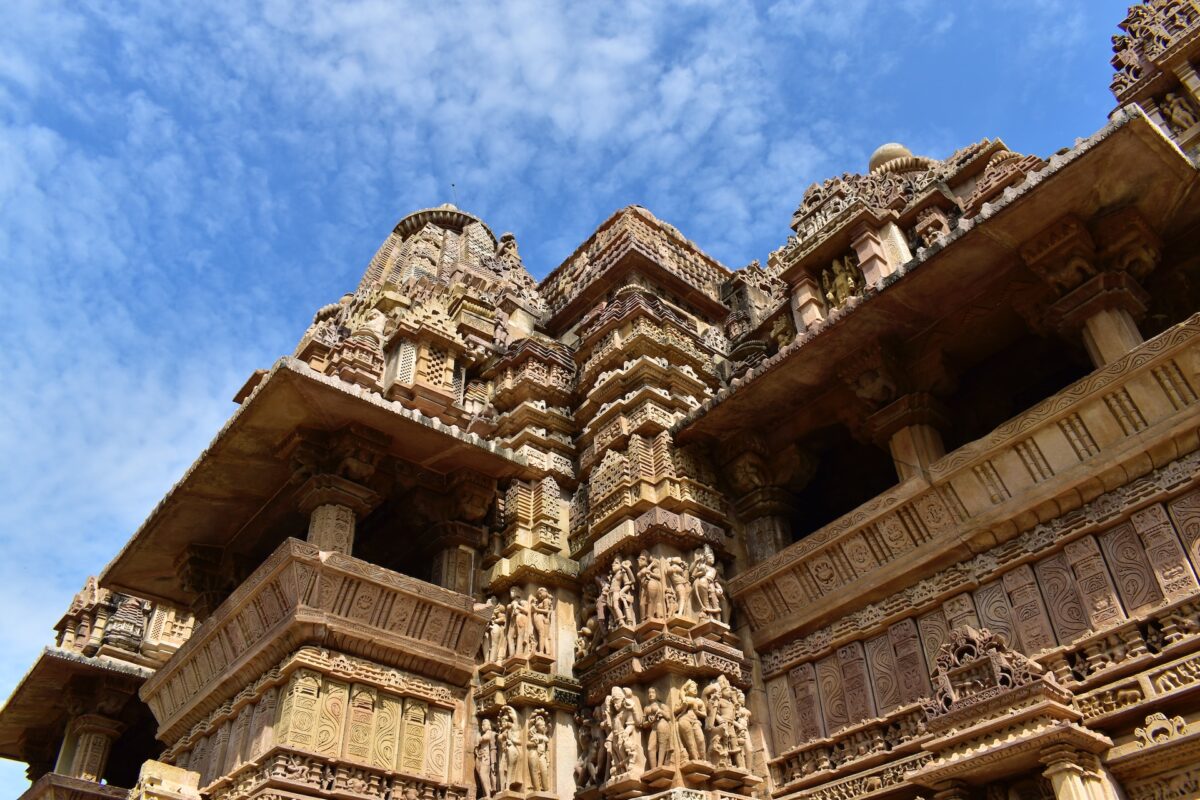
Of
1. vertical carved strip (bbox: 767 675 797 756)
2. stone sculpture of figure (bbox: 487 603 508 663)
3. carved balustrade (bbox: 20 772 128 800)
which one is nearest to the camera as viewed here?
vertical carved strip (bbox: 767 675 797 756)

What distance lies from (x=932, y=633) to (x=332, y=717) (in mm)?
5978

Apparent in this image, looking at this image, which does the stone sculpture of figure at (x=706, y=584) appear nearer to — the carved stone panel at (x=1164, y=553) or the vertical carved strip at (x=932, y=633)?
the vertical carved strip at (x=932, y=633)

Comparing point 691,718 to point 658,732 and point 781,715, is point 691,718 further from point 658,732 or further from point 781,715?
point 781,715

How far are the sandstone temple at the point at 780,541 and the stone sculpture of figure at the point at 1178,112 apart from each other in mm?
43

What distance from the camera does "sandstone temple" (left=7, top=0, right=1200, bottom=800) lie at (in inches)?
293

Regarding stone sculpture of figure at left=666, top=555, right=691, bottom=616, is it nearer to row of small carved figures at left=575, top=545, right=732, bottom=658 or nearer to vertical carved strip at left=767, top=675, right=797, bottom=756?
row of small carved figures at left=575, top=545, right=732, bottom=658

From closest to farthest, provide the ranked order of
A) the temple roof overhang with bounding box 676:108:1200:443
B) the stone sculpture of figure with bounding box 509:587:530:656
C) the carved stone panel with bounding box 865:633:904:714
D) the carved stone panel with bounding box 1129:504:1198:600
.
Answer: the carved stone panel with bounding box 1129:504:1198:600 < the temple roof overhang with bounding box 676:108:1200:443 < the carved stone panel with bounding box 865:633:904:714 < the stone sculpture of figure with bounding box 509:587:530:656

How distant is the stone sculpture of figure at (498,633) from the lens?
10.8 meters

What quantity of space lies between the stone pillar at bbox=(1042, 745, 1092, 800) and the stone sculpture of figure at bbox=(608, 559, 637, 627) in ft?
15.0

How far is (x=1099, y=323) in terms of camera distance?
8.46 metres

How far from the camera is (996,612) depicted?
8.19 m

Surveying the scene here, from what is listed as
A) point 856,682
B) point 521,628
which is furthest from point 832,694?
point 521,628

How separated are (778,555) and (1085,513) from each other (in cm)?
324

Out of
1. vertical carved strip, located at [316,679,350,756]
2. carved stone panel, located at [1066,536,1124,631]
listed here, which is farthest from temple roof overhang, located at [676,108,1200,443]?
vertical carved strip, located at [316,679,350,756]
